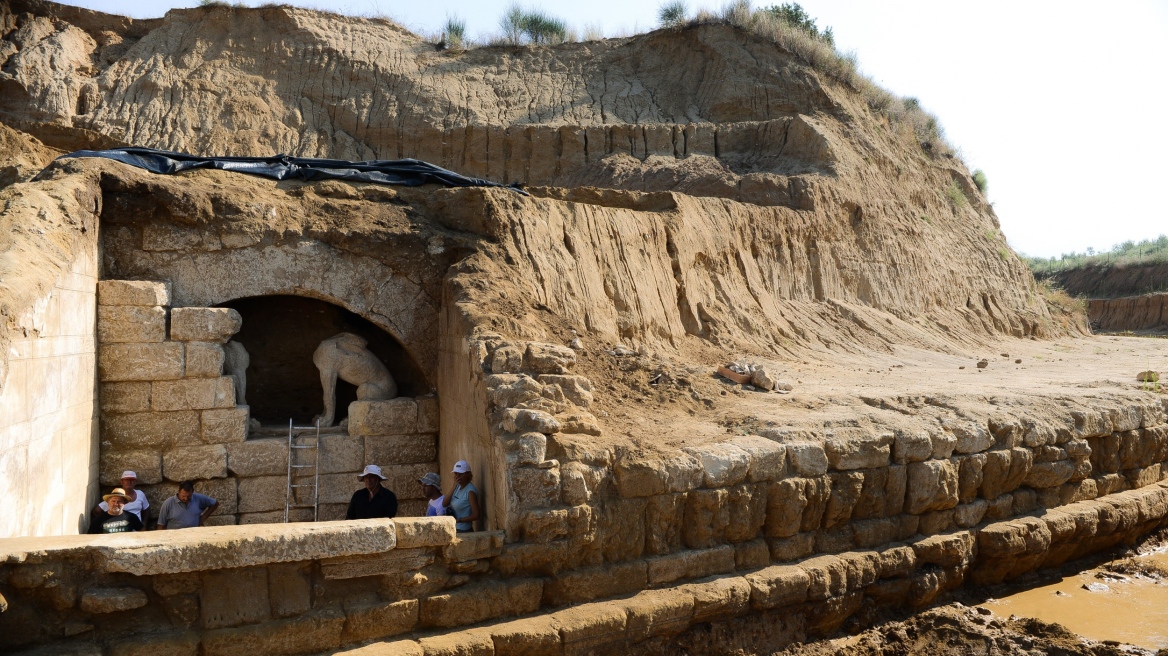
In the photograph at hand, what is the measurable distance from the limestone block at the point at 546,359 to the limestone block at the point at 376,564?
1524 mm

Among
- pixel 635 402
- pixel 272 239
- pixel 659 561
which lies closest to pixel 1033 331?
pixel 635 402

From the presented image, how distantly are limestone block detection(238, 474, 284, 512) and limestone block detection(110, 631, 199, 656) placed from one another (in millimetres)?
2694

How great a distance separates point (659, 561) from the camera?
4.82m

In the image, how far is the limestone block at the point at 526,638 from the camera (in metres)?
4.24

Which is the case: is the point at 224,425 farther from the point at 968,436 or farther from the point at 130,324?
the point at 968,436

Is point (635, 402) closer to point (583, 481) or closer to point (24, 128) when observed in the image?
point (583, 481)

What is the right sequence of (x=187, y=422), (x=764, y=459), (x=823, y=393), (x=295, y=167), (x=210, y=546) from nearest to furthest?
1. (x=210, y=546)
2. (x=764, y=459)
3. (x=187, y=422)
4. (x=823, y=393)
5. (x=295, y=167)

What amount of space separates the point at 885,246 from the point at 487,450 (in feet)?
29.1

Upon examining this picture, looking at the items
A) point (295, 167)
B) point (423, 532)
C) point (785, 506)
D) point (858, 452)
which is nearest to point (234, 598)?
point (423, 532)

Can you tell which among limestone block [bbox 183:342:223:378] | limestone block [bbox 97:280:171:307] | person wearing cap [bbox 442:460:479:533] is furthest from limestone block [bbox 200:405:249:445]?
person wearing cap [bbox 442:460:479:533]

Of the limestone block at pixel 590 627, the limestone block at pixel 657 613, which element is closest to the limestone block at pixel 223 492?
the limestone block at pixel 590 627

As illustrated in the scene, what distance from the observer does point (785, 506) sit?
5191 millimetres

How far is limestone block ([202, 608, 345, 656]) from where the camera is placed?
12.5ft

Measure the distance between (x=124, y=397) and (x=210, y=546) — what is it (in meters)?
2.85
